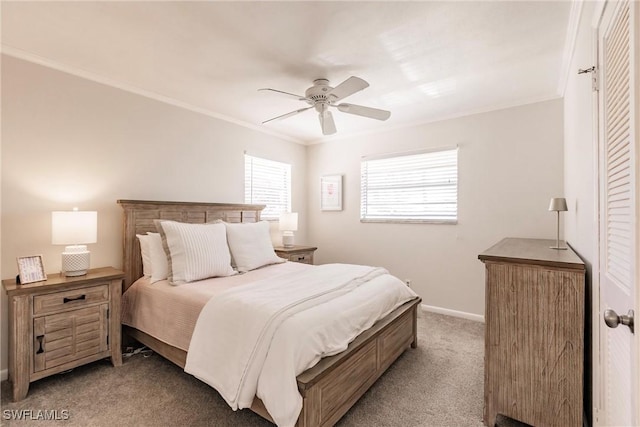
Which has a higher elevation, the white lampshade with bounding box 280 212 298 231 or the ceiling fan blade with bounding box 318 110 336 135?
the ceiling fan blade with bounding box 318 110 336 135

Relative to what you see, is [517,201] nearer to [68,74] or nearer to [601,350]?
[601,350]

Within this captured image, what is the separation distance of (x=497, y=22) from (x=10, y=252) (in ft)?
12.8

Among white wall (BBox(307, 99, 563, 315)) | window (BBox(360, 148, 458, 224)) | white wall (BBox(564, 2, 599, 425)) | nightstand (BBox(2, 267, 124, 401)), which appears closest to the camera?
white wall (BBox(564, 2, 599, 425))

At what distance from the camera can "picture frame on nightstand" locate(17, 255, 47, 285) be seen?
216 cm

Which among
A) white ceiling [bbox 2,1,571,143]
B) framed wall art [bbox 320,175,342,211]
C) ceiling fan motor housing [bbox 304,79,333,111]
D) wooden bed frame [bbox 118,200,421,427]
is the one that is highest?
white ceiling [bbox 2,1,571,143]

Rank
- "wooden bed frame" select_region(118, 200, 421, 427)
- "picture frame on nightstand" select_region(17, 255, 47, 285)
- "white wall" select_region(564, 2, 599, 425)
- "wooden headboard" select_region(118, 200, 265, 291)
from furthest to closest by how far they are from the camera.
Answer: "wooden headboard" select_region(118, 200, 265, 291)
"picture frame on nightstand" select_region(17, 255, 47, 285)
"wooden bed frame" select_region(118, 200, 421, 427)
"white wall" select_region(564, 2, 599, 425)

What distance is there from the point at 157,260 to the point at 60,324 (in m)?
0.77

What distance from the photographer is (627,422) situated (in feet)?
2.99

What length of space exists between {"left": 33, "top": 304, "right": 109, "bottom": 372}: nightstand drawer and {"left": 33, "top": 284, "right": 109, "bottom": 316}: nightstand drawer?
4 cm

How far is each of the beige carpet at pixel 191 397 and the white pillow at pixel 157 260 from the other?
0.73 metres

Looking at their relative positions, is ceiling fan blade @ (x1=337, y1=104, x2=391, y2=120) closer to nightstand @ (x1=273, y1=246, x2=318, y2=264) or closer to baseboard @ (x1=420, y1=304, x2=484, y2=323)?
nightstand @ (x1=273, y1=246, x2=318, y2=264)

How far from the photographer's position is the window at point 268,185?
13.9 ft

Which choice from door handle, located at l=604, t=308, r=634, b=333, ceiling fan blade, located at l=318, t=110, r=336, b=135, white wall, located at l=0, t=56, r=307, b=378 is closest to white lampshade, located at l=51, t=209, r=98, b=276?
white wall, located at l=0, t=56, r=307, b=378

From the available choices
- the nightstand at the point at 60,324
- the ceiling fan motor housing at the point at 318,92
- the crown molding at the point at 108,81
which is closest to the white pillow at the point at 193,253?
the nightstand at the point at 60,324
